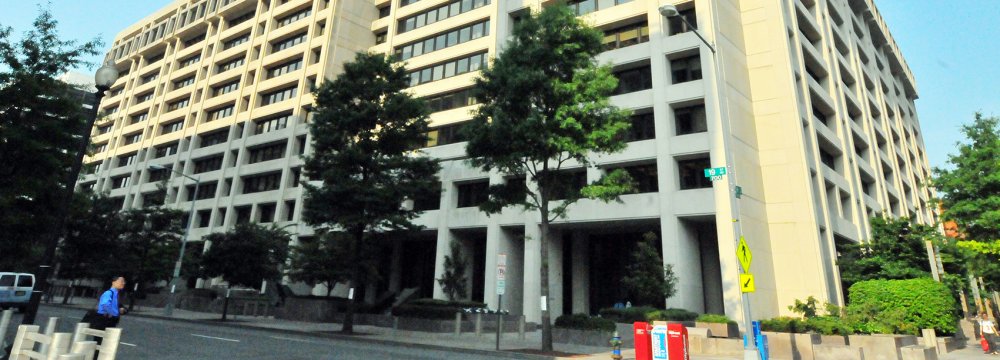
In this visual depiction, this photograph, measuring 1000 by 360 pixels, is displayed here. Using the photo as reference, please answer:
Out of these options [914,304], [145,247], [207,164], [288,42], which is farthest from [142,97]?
[914,304]

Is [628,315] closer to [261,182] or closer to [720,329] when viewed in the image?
[720,329]

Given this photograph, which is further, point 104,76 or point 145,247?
point 145,247

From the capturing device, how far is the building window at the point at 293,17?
56.3 metres

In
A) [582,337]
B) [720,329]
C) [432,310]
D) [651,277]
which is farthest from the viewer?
[651,277]

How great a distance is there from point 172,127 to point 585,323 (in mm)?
63202

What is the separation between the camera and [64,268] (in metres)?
42.8

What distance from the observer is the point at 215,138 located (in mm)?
58250

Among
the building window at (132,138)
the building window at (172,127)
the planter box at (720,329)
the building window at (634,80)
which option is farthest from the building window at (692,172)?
the building window at (132,138)

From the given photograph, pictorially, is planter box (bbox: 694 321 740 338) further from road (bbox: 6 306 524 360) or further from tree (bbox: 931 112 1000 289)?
tree (bbox: 931 112 1000 289)

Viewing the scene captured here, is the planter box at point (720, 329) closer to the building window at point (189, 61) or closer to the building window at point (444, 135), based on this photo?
the building window at point (444, 135)

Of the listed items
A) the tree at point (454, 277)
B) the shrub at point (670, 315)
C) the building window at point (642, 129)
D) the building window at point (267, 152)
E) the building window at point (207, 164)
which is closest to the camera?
the shrub at point (670, 315)

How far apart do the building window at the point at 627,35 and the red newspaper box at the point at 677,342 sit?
947 inches

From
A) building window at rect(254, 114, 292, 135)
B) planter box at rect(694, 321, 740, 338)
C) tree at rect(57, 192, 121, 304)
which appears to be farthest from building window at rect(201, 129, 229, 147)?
planter box at rect(694, 321, 740, 338)

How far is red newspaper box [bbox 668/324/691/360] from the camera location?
41.3 ft
